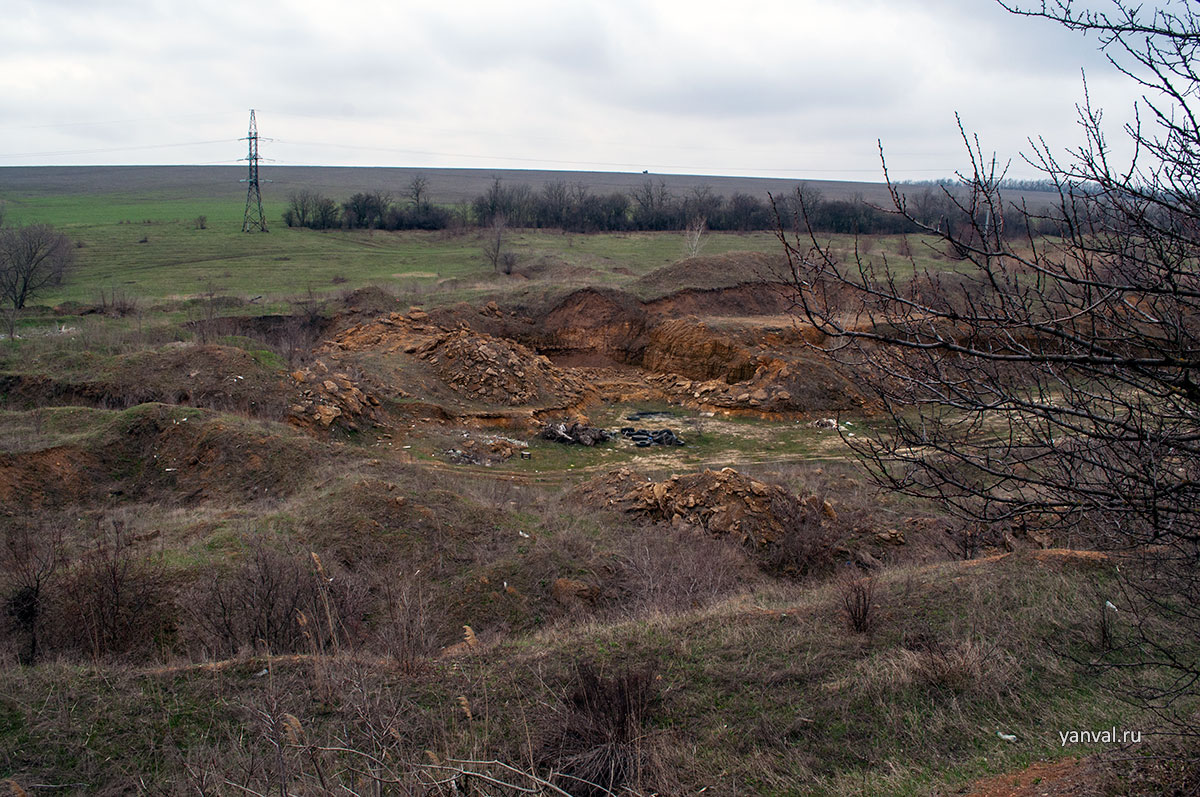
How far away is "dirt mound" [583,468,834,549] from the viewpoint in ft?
35.4

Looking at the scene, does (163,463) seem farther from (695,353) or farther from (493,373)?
(695,353)

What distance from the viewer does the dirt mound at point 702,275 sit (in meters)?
29.2

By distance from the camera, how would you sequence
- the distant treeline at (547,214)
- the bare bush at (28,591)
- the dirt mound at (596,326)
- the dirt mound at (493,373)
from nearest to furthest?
the bare bush at (28,591)
the dirt mound at (493,373)
the dirt mound at (596,326)
the distant treeline at (547,214)

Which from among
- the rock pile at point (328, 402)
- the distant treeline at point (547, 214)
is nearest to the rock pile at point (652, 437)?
the rock pile at point (328, 402)

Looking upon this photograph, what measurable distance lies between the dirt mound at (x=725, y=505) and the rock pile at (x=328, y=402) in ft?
23.8

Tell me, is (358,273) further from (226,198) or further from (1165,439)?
(226,198)

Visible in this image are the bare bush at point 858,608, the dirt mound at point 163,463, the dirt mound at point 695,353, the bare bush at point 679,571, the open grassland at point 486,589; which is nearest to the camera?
the open grassland at point 486,589

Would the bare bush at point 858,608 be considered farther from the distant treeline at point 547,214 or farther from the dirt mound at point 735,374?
the distant treeline at point 547,214

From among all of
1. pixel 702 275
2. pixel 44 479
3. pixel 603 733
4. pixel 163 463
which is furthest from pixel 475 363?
pixel 603 733

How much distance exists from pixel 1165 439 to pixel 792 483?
11229 millimetres

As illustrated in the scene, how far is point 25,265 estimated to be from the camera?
27.5 m

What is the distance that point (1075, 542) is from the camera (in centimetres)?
1002

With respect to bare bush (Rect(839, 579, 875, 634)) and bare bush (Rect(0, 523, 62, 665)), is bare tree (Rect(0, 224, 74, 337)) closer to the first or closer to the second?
bare bush (Rect(0, 523, 62, 665))

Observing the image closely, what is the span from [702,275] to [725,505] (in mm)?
20061
